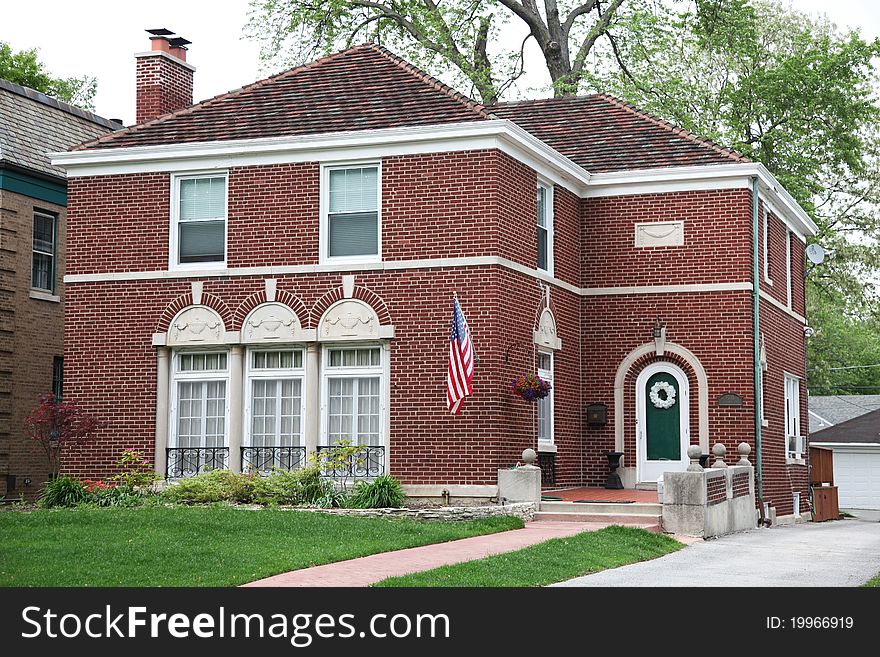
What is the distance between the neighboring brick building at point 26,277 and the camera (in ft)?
85.6

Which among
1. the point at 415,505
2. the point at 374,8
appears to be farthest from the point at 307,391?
the point at 374,8

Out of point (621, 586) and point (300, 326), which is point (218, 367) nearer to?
point (300, 326)

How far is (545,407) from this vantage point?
2344cm

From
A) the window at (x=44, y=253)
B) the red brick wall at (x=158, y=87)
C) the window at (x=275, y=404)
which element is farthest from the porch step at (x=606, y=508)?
the window at (x=44, y=253)

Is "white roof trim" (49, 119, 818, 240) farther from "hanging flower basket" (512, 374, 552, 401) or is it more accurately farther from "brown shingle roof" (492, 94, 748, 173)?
"hanging flower basket" (512, 374, 552, 401)

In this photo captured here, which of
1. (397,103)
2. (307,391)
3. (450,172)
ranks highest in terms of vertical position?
(397,103)

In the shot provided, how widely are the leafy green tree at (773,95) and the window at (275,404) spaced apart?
56.9ft

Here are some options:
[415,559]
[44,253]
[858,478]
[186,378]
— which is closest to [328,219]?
[186,378]

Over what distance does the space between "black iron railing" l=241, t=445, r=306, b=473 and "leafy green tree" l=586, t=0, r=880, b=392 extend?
1822 centimetres

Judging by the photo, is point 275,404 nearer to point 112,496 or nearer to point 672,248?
point 112,496

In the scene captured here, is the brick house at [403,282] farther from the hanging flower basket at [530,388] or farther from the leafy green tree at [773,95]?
the leafy green tree at [773,95]

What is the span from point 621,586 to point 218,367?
11351mm

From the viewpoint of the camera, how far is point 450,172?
2153 cm

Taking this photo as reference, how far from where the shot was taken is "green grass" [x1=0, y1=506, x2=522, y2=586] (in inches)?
517
